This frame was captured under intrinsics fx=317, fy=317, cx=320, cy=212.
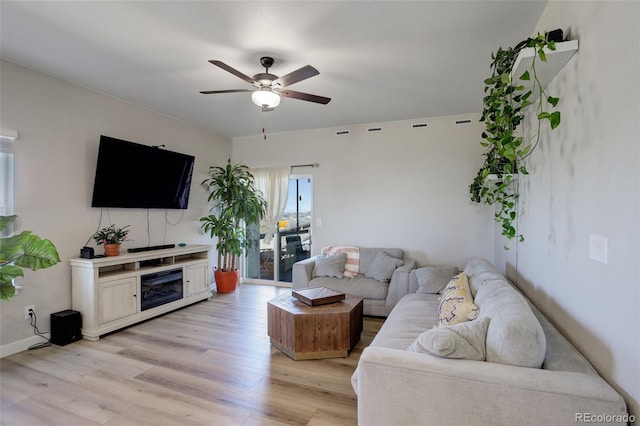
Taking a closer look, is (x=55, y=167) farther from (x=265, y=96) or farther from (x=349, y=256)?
(x=349, y=256)

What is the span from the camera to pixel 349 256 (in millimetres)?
4645

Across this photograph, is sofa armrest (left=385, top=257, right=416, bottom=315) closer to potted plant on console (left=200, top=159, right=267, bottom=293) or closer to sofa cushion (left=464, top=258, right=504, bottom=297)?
sofa cushion (left=464, top=258, right=504, bottom=297)

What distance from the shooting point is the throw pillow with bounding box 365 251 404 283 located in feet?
13.6

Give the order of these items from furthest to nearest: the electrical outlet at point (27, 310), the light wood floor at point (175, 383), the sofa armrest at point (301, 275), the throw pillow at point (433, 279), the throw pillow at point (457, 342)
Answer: the sofa armrest at point (301, 275) < the throw pillow at point (433, 279) < the electrical outlet at point (27, 310) < the light wood floor at point (175, 383) < the throw pillow at point (457, 342)

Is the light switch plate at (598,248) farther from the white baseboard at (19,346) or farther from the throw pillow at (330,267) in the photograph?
the white baseboard at (19,346)

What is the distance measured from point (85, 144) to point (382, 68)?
133 inches

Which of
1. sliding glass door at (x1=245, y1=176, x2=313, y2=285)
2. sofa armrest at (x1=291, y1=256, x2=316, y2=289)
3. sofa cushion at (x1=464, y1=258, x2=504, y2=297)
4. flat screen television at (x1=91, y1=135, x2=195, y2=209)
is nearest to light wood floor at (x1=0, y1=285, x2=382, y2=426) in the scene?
sofa armrest at (x1=291, y1=256, x2=316, y2=289)

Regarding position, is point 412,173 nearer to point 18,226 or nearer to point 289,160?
point 289,160

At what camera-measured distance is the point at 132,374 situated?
2.61 m

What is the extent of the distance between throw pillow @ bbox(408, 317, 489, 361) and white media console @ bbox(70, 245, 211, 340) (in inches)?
129

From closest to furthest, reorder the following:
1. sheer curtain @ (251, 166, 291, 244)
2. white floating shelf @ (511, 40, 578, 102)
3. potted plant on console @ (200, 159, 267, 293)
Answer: white floating shelf @ (511, 40, 578, 102) → potted plant on console @ (200, 159, 267, 293) → sheer curtain @ (251, 166, 291, 244)

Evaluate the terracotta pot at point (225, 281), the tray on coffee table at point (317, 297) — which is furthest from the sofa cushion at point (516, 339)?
the terracotta pot at point (225, 281)

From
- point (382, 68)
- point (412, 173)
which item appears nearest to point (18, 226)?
point (382, 68)

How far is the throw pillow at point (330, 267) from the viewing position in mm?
4320
